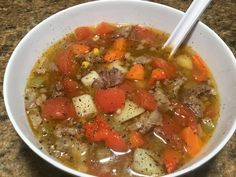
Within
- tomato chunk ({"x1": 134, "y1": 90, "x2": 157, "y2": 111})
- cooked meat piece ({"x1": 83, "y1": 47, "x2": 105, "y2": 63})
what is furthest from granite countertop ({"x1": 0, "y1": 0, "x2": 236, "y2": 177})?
cooked meat piece ({"x1": 83, "y1": 47, "x2": 105, "y2": 63})

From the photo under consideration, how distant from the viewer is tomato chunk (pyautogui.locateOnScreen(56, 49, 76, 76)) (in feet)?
5.25

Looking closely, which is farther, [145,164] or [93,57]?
[93,57]

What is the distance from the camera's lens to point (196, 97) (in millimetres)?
1507

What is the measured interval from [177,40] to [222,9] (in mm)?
644

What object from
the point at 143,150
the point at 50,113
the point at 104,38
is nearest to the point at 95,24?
the point at 104,38

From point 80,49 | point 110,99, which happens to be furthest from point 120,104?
point 80,49

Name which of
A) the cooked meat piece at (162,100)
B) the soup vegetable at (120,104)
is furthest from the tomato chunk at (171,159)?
the cooked meat piece at (162,100)

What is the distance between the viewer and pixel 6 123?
169cm

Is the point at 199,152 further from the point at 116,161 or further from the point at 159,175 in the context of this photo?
the point at 116,161

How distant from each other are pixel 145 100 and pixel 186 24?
36 cm

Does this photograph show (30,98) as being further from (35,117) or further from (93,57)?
(93,57)

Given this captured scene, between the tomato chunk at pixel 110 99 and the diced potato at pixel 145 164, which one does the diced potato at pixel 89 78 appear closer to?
the tomato chunk at pixel 110 99

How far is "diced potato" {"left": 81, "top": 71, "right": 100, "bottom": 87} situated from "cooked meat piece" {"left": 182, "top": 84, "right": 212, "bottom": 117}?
0.33 meters

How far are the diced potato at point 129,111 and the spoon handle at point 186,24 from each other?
344 millimetres
